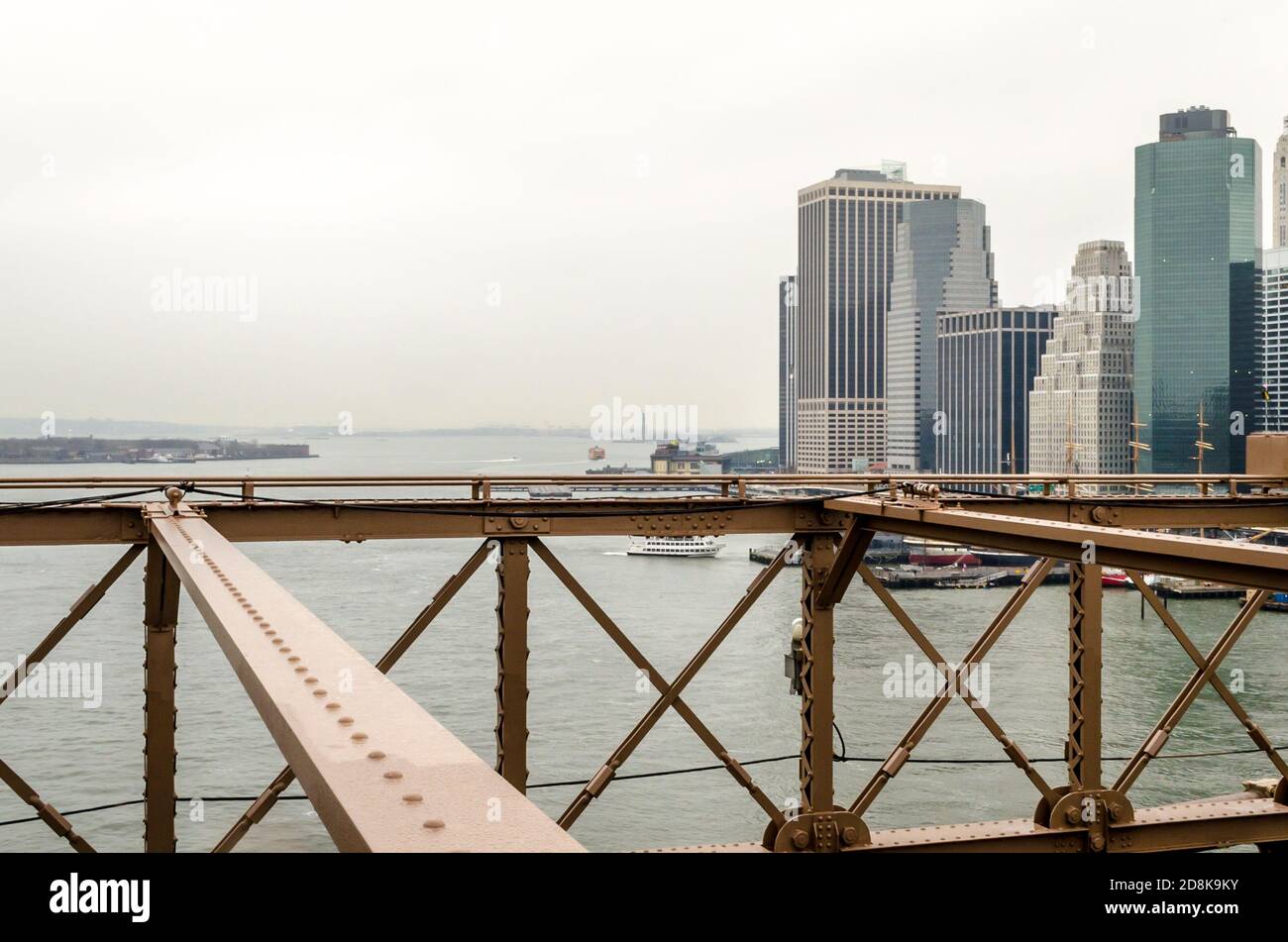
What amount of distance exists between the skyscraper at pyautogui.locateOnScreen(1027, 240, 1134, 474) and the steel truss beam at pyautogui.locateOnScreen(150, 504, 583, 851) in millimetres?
146648

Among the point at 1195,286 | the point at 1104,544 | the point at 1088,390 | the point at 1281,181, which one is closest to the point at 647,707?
the point at 1104,544

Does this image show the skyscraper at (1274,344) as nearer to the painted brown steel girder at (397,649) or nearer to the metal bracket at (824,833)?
the metal bracket at (824,833)

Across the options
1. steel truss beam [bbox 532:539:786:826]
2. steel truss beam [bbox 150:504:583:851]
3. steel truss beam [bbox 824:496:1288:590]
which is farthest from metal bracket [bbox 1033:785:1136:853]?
steel truss beam [bbox 150:504:583:851]

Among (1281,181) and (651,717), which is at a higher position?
(1281,181)

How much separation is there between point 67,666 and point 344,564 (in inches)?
1185

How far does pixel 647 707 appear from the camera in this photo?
38188mm

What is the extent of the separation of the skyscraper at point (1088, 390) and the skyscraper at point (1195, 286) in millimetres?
2820

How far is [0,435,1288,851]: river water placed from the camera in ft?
104

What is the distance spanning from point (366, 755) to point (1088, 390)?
159 meters

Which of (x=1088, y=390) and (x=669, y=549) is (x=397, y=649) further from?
(x=1088, y=390)

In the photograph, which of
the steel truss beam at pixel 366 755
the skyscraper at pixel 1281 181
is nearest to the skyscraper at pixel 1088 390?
the skyscraper at pixel 1281 181

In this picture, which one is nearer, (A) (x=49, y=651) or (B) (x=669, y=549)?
(A) (x=49, y=651)

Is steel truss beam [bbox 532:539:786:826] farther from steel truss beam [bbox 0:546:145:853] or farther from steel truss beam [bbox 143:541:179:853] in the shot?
steel truss beam [bbox 0:546:145:853]
